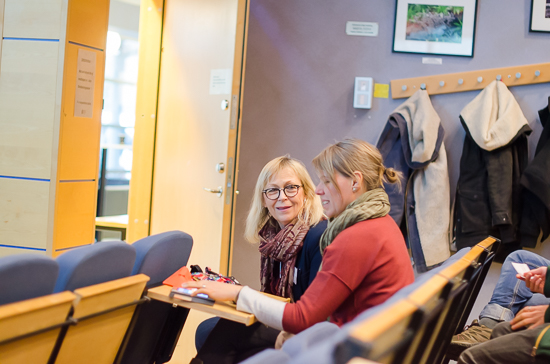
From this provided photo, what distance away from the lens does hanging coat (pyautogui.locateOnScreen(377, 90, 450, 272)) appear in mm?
3320

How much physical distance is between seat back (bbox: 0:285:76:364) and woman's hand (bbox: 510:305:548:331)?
1.71 metres

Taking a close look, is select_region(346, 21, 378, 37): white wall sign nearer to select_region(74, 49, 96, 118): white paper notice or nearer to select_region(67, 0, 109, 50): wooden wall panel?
select_region(67, 0, 109, 50): wooden wall panel

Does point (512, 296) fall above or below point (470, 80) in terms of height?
below

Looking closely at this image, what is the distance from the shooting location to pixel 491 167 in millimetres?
3223

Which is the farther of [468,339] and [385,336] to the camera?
[468,339]

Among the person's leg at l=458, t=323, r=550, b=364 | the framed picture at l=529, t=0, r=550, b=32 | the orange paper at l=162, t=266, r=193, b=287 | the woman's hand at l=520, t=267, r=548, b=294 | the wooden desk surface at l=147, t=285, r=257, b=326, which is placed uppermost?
the framed picture at l=529, t=0, r=550, b=32

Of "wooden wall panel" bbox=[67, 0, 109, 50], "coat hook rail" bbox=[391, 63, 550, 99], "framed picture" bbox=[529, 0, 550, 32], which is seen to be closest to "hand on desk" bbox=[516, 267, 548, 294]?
"coat hook rail" bbox=[391, 63, 550, 99]

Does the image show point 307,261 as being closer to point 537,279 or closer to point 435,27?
point 537,279

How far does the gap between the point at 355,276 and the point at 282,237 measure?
625 millimetres

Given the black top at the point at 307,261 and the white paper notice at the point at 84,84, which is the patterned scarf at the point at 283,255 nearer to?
the black top at the point at 307,261

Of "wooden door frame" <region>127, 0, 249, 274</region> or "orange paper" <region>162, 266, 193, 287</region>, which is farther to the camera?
"wooden door frame" <region>127, 0, 249, 274</region>

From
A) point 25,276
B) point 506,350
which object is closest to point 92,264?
point 25,276

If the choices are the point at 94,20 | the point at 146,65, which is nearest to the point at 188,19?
the point at 146,65

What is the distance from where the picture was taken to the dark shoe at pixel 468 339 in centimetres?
224
